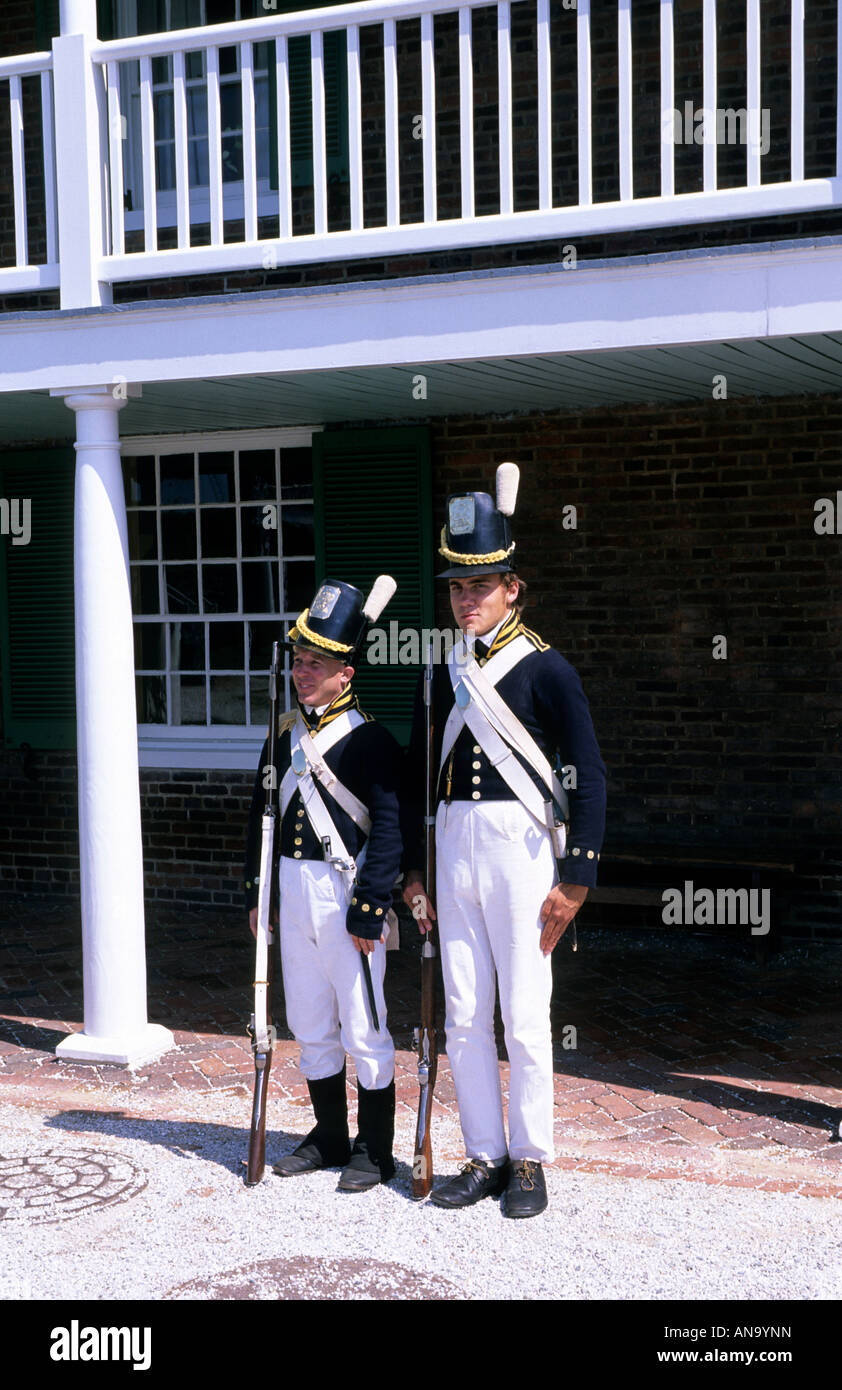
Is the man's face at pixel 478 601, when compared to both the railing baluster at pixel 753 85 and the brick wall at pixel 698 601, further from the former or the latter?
the brick wall at pixel 698 601

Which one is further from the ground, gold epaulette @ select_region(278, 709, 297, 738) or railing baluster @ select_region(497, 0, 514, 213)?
railing baluster @ select_region(497, 0, 514, 213)

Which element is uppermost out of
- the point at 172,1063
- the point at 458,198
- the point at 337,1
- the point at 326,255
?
the point at 337,1

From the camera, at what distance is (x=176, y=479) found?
369 inches

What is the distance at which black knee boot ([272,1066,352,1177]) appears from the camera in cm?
486

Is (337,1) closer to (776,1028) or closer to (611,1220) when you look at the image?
(776,1028)

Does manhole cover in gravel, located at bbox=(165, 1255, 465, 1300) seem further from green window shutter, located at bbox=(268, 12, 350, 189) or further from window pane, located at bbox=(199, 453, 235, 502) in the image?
green window shutter, located at bbox=(268, 12, 350, 189)

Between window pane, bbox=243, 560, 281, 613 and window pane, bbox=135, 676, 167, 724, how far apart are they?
2.71ft

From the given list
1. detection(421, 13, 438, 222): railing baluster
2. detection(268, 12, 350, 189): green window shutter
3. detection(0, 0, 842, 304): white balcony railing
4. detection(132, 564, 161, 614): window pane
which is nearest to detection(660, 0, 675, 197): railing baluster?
detection(0, 0, 842, 304): white balcony railing

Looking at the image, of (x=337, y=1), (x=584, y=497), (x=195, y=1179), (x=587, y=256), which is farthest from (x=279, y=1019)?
(x=337, y=1)

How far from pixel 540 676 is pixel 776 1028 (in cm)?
277

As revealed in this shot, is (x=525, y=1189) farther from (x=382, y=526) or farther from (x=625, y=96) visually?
(x=382, y=526)

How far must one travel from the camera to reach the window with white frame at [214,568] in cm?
910

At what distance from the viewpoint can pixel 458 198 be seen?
320 inches

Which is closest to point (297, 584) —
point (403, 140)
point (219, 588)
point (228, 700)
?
point (219, 588)
